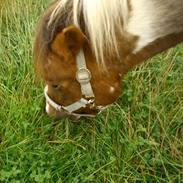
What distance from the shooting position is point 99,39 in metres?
2.25

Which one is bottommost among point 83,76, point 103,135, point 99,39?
point 103,135

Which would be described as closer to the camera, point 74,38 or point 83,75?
point 74,38

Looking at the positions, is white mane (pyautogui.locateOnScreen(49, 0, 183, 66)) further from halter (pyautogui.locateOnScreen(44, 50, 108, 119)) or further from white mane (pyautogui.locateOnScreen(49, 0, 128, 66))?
halter (pyautogui.locateOnScreen(44, 50, 108, 119))

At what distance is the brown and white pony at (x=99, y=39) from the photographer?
220 centimetres

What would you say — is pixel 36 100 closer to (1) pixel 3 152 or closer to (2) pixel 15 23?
(1) pixel 3 152

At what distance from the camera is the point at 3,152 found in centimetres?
310

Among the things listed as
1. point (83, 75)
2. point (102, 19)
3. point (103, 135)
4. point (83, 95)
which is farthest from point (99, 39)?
point (103, 135)

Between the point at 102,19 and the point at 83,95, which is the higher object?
the point at 102,19

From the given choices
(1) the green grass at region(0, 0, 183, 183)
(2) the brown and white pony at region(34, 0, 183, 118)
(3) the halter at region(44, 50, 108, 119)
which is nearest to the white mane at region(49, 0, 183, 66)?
(2) the brown and white pony at region(34, 0, 183, 118)

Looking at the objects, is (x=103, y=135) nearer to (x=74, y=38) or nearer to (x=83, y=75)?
(x=83, y=75)

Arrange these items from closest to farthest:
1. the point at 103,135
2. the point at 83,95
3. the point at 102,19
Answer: the point at 102,19 → the point at 83,95 → the point at 103,135

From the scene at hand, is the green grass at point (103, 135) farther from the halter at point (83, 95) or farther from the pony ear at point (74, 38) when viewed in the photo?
the pony ear at point (74, 38)

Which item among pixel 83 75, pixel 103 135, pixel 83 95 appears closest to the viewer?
pixel 83 75

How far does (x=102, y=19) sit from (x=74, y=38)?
149 mm
